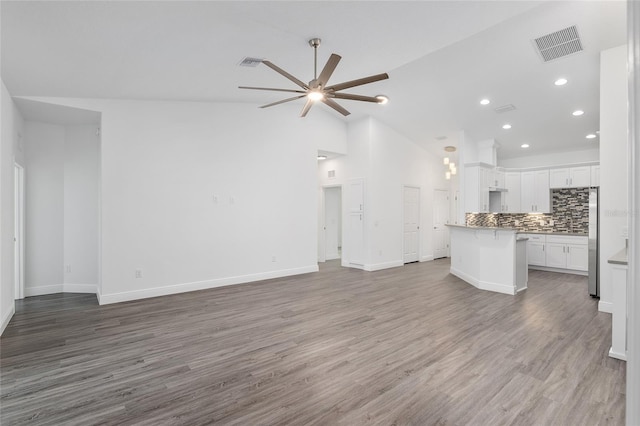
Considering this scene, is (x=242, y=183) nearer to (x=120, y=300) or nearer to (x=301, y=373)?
(x=120, y=300)

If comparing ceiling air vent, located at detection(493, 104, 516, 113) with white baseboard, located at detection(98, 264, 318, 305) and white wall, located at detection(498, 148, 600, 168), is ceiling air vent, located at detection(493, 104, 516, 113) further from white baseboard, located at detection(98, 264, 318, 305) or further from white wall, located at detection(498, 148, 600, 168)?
white baseboard, located at detection(98, 264, 318, 305)

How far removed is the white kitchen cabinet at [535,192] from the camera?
7840mm

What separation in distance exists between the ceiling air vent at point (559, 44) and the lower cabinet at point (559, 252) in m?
4.32

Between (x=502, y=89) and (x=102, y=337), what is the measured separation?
6.98 m

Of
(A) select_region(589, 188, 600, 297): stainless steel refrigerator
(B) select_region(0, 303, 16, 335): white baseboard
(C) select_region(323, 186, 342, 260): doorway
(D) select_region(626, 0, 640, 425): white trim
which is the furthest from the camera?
(C) select_region(323, 186, 342, 260): doorway

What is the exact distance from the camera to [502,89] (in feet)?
18.8

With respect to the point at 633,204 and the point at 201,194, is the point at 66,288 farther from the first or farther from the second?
the point at 633,204

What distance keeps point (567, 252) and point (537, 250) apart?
586 mm

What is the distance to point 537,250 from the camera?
25.2 ft

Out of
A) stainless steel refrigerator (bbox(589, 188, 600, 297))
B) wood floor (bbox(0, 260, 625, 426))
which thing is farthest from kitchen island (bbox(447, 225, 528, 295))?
stainless steel refrigerator (bbox(589, 188, 600, 297))

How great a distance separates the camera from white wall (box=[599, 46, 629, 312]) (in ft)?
14.1

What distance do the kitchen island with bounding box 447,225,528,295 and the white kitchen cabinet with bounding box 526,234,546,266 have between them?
2339 millimetres

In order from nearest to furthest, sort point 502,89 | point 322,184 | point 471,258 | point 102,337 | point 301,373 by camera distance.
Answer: point 301,373 → point 102,337 → point 502,89 → point 471,258 → point 322,184

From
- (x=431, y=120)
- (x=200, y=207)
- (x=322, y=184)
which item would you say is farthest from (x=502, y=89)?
(x=200, y=207)
